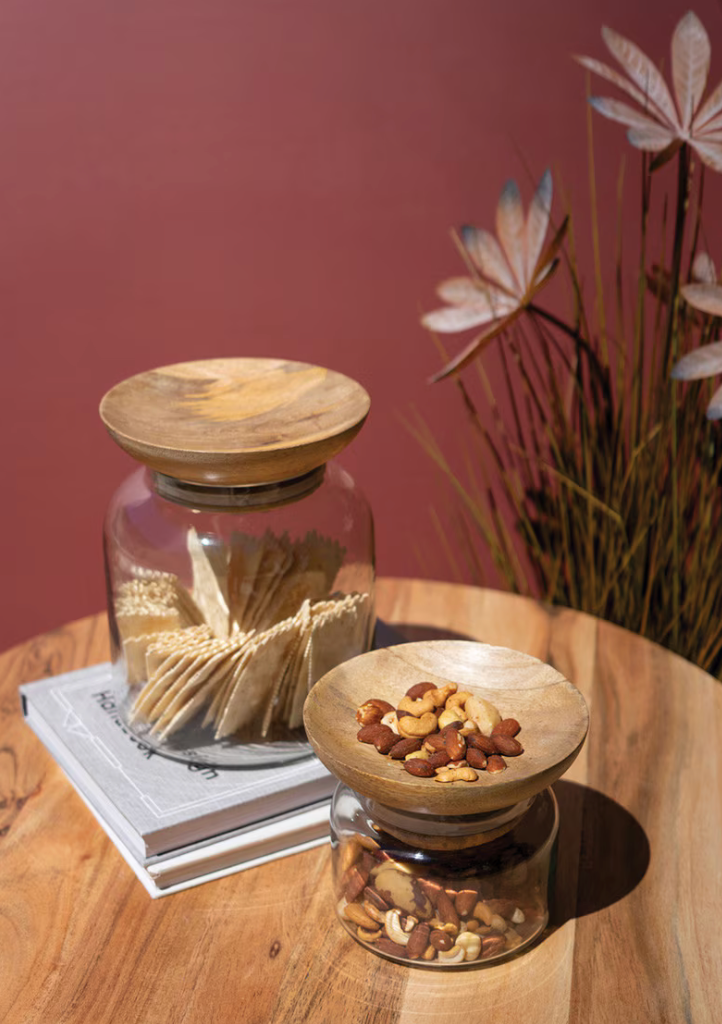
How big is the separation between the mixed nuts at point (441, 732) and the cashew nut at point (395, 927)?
114mm

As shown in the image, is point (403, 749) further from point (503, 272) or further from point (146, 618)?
point (503, 272)

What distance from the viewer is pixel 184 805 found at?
920mm

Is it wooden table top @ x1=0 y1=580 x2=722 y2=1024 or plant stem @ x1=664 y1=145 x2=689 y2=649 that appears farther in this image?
plant stem @ x1=664 y1=145 x2=689 y2=649

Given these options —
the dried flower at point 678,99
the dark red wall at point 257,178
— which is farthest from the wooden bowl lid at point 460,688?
the dark red wall at point 257,178

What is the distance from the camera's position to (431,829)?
0.78 m

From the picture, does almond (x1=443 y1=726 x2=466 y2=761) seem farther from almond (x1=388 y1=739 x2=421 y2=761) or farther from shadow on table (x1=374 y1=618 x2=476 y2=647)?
shadow on table (x1=374 y1=618 x2=476 y2=647)

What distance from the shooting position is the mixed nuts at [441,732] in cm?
77

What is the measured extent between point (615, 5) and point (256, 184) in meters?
0.60

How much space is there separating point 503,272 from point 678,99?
31cm

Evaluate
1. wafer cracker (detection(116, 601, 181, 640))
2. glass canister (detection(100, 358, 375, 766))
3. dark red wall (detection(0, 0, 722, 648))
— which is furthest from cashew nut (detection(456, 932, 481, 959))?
dark red wall (detection(0, 0, 722, 648))

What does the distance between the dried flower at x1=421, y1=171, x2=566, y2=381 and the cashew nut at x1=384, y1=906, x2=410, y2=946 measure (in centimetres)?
83

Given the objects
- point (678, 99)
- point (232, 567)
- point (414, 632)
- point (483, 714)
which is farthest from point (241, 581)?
point (678, 99)

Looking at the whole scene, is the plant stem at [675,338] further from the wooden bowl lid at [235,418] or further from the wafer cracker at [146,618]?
the wafer cracker at [146,618]

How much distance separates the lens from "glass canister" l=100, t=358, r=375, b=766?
0.92m
